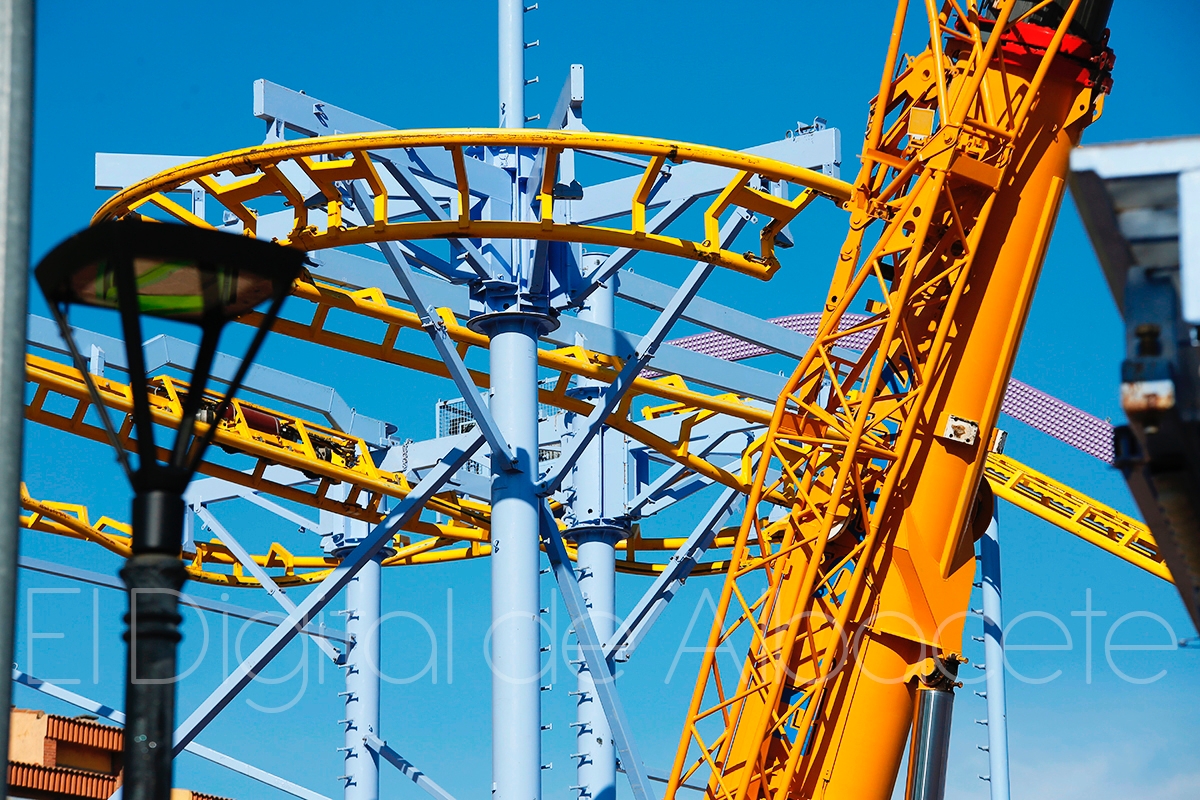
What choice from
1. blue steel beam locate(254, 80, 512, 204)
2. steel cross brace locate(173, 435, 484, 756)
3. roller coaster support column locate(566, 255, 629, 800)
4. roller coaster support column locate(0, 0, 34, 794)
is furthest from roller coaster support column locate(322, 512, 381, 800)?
roller coaster support column locate(0, 0, 34, 794)

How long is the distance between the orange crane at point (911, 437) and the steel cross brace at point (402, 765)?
803 cm

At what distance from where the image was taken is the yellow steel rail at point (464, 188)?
13422 mm

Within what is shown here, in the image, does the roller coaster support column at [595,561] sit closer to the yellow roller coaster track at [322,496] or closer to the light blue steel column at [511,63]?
the yellow roller coaster track at [322,496]

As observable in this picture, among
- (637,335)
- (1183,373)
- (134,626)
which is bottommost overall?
(134,626)

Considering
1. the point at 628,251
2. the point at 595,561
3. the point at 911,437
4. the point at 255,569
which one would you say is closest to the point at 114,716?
the point at 255,569

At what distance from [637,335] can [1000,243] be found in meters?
8.37

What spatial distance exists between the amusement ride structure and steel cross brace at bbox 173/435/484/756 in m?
0.03

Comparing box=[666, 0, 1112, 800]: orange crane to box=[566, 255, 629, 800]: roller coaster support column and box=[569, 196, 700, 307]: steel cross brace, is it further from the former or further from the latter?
box=[566, 255, 629, 800]: roller coaster support column

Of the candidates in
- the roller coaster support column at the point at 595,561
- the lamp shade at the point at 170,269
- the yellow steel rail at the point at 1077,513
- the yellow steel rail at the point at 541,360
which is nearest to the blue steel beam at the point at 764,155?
the yellow steel rail at the point at 541,360

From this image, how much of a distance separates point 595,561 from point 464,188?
9.03 meters

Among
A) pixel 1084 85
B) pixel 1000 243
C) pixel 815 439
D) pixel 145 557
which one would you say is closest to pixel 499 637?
pixel 815 439

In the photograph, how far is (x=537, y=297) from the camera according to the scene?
50.6ft

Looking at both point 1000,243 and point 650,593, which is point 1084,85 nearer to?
point 1000,243

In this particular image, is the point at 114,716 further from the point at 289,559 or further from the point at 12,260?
the point at 12,260
